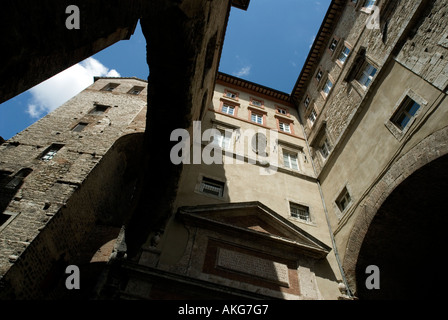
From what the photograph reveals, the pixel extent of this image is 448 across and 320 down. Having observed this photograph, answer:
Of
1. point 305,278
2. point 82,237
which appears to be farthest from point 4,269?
point 305,278

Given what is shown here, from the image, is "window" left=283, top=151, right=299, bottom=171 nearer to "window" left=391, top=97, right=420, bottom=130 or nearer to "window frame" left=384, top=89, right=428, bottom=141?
"window frame" left=384, top=89, right=428, bottom=141

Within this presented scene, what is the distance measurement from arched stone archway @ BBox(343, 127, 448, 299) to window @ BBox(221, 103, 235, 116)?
9.20m

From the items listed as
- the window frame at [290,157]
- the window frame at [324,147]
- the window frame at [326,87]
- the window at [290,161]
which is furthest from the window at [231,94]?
the window frame at [324,147]

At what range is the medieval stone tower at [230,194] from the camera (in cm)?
587

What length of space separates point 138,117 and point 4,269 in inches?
300

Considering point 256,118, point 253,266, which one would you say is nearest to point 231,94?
point 256,118

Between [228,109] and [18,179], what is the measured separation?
1053cm

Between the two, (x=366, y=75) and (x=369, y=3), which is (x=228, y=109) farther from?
(x=369, y=3)

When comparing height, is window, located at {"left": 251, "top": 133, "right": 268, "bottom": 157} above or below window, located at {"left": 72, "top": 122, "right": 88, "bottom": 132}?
above

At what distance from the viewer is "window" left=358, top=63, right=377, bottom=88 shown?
9.84m

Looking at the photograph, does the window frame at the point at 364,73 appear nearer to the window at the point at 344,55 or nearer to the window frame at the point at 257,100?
the window at the point at 344,55

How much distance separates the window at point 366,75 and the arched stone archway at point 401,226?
4573mm

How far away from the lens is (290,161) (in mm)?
12508

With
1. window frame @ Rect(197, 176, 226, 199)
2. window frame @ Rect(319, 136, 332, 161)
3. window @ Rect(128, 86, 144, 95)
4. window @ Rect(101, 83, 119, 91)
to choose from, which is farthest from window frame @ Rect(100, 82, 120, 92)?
window frame @ Rect(319, 136, 332, 161)
